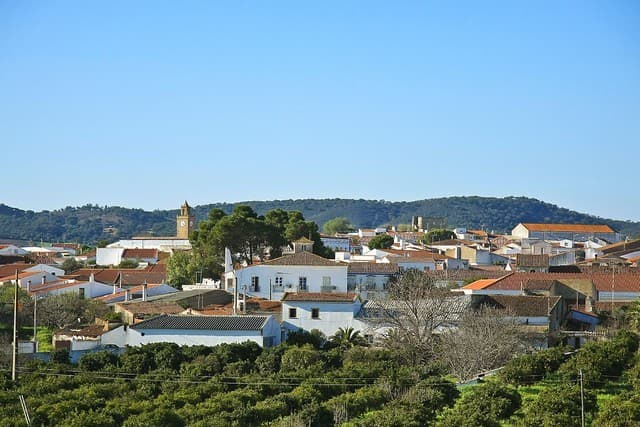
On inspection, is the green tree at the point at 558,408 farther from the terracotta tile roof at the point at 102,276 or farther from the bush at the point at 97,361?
the terracotta tile roof at the point at 102,276

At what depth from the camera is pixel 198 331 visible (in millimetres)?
38594

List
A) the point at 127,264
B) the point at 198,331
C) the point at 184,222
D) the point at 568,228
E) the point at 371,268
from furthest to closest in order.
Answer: the point at 568,228, the point at 184,222, the point at 127,264, the point at 371,268, the point at 198,331

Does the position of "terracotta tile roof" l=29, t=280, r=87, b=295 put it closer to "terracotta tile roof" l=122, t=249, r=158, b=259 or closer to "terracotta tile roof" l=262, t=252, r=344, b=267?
"terracotta tile roof" l=262, t=252, r=344, b=267

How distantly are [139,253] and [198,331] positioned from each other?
175ft

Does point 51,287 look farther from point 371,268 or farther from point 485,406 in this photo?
point 485,406

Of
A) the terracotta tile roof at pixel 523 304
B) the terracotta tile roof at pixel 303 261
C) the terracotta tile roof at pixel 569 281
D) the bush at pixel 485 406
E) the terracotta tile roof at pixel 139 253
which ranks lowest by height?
the bush at pixel 485 406

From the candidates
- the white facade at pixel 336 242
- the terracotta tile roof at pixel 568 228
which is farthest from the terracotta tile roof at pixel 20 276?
the terracotta tile roof at pixel 568 228

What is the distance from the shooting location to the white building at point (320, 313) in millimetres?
41906

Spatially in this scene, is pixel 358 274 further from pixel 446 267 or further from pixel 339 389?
pixel 339 389

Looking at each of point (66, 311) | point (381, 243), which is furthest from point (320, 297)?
point (381, 243)

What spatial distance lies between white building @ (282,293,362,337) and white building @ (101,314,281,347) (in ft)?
7.37

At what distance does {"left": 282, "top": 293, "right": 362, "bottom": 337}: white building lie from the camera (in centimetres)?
4191

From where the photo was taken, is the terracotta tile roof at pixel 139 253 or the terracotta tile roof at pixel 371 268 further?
the terracotta tile roof at pixel 139 253

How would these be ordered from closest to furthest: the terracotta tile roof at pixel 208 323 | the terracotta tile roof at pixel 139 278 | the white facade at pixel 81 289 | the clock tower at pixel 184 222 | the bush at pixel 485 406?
the bush at pixel 485 406 < the terracotta tile roof at pixel 208 323 < the white facade at pixel 81 289 < the terracotta tile roof at pixel 139 278 < the clock tower at pixel 184 222
